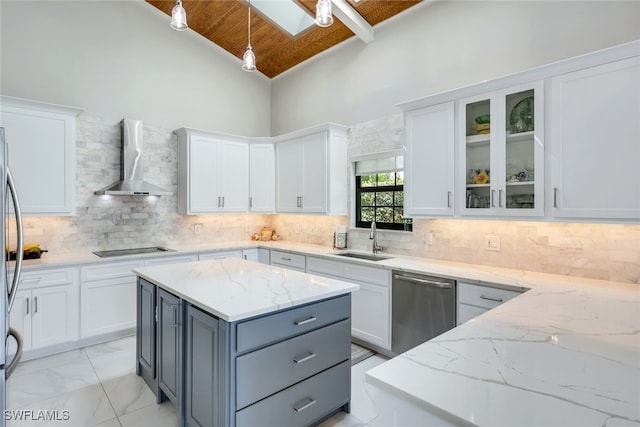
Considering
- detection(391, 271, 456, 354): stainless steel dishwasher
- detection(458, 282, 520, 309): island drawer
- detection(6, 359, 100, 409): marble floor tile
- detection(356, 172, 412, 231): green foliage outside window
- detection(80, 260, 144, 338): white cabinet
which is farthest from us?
detection(356, 172, 412, 231): green foliage outside window

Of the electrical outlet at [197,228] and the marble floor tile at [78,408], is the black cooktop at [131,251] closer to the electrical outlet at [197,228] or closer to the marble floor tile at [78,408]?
the electrical outlet at [197,228]

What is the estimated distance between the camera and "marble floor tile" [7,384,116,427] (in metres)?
2.21

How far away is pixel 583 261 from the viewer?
8.28 ft

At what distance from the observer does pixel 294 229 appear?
5.13 meters

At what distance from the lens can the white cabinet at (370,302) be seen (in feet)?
10.2

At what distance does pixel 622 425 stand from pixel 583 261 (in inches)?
86.8

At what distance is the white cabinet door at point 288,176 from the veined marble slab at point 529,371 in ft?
11.0

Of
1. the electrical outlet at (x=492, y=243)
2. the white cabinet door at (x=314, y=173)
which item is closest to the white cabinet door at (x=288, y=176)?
the white cabinet door at (x=314, y=173)

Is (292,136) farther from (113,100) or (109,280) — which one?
(109,280)

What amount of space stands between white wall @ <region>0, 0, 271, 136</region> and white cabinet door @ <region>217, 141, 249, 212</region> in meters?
0.52

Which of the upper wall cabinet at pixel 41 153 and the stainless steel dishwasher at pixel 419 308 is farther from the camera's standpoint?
the upper wall cabinet at pixel 41 153

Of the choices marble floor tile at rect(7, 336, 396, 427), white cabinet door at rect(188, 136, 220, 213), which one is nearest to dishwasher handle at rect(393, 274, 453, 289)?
marble floor tile at rect(7, 336, 396, 427)

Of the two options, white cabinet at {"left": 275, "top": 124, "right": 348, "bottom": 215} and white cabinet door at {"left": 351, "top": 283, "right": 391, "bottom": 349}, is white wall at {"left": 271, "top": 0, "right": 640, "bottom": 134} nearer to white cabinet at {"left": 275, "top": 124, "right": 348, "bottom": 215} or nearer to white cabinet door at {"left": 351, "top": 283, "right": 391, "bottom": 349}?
white cabinet at {"left": 275, "top": 124, "right": 348, "bottom": 215}

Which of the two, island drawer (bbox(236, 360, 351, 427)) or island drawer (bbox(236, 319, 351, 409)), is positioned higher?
island drawer (bbox(236, 319, 351, 409))
